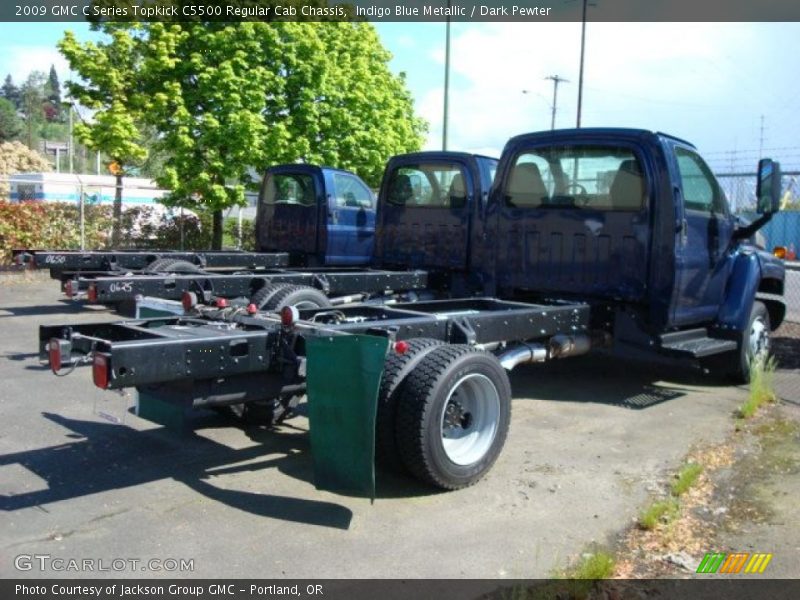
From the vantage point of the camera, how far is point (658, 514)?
4.40 m

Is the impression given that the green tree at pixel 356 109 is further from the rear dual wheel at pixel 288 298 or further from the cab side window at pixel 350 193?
the rear dual wheel at pixel 288 298

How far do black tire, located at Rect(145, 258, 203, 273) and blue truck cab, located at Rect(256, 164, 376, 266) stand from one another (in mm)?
2083

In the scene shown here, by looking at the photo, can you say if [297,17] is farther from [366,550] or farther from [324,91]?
[366,550]

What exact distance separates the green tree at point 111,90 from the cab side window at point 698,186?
12.6 metres

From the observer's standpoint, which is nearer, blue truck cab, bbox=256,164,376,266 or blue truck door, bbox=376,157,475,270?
blue truck door, bbox=376,157,475,270

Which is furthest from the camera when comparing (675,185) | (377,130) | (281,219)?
(377,130)

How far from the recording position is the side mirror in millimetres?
7160

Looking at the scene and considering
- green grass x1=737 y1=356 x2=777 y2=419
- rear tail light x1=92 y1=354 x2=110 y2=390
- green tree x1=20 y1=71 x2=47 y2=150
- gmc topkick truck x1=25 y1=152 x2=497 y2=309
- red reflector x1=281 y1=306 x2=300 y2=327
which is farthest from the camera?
green tree x1=20 y1=71 x2=47 y2=150

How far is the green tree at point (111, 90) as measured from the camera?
1656 centimetres

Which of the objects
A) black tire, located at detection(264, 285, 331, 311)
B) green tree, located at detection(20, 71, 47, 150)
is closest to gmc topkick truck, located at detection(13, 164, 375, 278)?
black tire, located at detection(264, 285, 331, 311)

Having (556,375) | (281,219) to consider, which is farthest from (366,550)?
(281,219)

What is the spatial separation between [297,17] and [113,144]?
4995mm

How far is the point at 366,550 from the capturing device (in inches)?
157

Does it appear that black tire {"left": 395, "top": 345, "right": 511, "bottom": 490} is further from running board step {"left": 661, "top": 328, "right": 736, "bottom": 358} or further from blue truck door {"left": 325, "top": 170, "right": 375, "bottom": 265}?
blue truck door {"left": 325, "top": 170, "right": 375, "bottom": 265}
